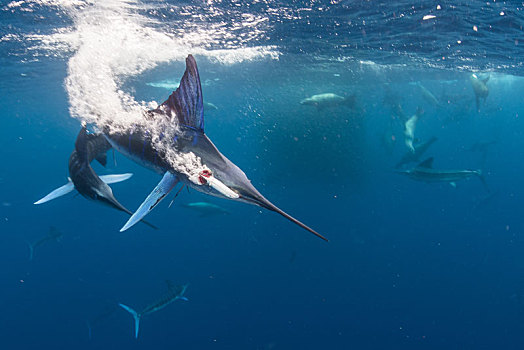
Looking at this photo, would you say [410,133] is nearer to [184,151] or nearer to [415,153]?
[415,153]

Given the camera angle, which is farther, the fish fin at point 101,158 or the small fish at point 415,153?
the small fish at point 415,153

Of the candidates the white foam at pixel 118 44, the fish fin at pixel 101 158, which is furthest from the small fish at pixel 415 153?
the fish fin at pixel 101 158

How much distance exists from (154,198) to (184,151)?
383mm

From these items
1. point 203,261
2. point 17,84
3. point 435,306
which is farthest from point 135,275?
point 435,306

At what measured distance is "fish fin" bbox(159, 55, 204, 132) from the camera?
199 centimetres

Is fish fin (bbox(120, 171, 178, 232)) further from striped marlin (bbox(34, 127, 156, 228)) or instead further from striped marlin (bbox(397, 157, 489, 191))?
striped marlin (bbox(397, 157, 489, 191))

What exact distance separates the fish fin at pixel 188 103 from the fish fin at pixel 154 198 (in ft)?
1.34

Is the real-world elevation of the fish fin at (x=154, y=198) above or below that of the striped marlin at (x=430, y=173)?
above

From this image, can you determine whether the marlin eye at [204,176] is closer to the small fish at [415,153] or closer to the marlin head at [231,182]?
the marlin head at [231,182]

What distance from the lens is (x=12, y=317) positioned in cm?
2031

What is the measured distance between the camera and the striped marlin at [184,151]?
1823 mm

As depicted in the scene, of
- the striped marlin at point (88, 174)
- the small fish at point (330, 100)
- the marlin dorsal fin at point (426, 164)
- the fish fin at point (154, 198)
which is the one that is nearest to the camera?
the fish fin at point (154, 198)

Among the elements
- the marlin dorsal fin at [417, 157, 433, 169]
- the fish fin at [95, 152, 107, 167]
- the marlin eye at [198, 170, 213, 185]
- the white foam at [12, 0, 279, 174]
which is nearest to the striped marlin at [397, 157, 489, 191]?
the marlin dorsal fin at [417, 157, 433, 169]

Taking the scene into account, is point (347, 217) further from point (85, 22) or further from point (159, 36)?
point (85, 22)
